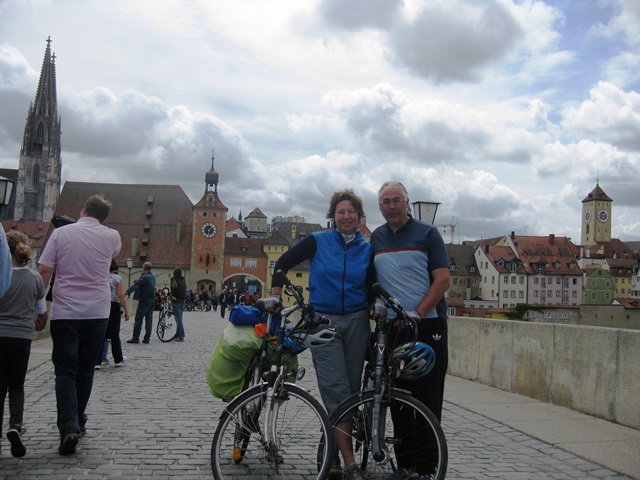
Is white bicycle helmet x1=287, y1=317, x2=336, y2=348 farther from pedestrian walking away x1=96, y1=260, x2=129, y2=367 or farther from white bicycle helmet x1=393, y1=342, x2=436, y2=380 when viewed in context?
pedestrian walking away x1=96, y1=260, x2=129, y2=367

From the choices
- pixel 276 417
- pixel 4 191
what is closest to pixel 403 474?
pixel 276 417

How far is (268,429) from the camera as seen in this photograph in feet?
15.6

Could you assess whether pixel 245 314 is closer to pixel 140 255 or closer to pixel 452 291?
pixel 140 255

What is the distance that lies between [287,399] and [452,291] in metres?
114

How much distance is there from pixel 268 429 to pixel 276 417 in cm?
9

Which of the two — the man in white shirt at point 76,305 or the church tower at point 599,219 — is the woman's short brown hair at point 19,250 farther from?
the church tower at point 599,219

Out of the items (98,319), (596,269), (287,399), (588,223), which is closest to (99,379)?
(98,319)

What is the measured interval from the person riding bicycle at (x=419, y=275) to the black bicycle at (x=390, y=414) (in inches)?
11.5

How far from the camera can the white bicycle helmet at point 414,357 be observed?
480cm

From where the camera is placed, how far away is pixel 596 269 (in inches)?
5472

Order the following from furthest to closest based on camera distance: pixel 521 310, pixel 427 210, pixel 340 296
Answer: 1. pixel 521 310
2. pixel 427 210
3. pixel 340 296

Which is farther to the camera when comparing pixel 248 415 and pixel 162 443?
pixel 162 443

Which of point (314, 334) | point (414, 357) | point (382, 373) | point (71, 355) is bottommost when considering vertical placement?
point (71, 355)

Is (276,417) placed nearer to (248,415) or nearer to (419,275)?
(248,415)
